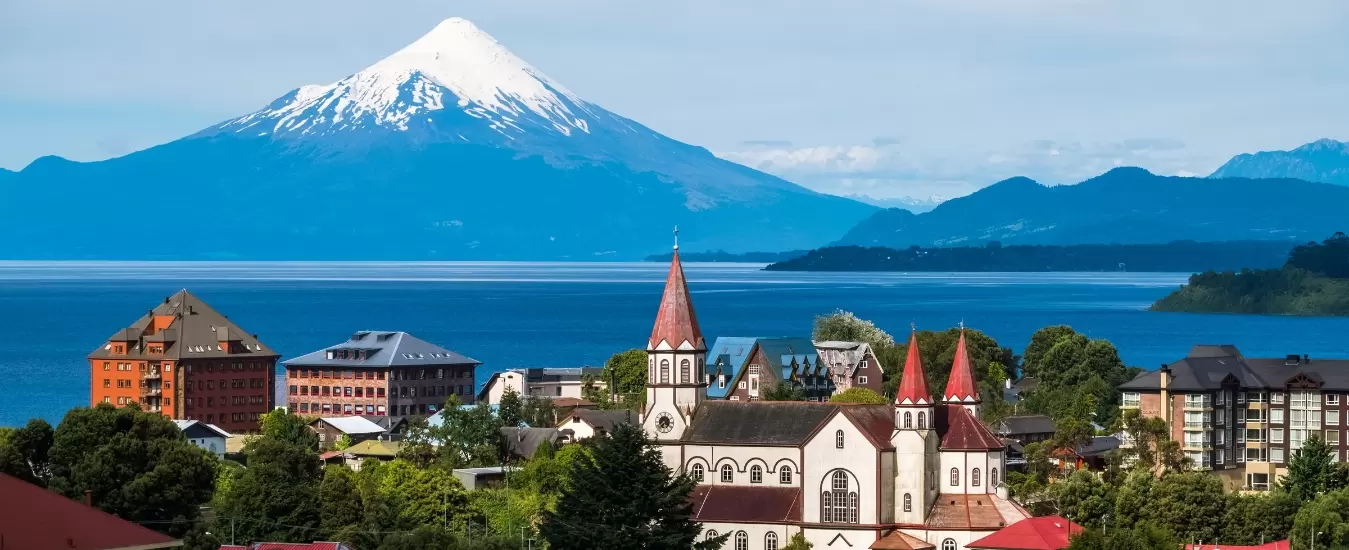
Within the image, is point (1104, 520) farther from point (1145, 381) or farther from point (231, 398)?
point (231, 398)

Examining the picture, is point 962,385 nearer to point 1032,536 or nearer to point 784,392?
point 1032,536

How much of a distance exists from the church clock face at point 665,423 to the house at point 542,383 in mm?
54502

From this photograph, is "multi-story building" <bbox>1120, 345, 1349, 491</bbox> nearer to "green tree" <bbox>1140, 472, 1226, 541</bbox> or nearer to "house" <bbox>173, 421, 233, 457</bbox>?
"green tree" <bbox>1140, 472, 1226, 541</bbox>

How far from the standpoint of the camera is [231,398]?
427 ft

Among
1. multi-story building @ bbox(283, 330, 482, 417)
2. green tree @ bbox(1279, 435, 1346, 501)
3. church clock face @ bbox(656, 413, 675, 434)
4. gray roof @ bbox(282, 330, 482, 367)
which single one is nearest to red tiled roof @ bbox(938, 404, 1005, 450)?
church clock face @ bbox(656, 413, 675, 434)

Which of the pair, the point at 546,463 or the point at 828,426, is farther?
the point at 546,463

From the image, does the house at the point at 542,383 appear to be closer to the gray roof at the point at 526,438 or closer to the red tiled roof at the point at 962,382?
the gray roof at the point at 526,438

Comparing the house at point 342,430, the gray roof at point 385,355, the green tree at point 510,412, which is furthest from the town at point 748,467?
the gray roof at point 385,355

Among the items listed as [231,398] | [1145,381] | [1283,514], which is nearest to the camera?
[1283,514]

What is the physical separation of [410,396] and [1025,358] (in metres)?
42.8

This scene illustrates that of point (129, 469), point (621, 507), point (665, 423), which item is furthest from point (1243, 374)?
point (129, 469)

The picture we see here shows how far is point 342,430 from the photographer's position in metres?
110

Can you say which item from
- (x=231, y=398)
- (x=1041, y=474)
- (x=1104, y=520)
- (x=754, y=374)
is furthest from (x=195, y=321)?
(x=1104, y=520)

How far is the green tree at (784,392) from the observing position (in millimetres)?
105438
